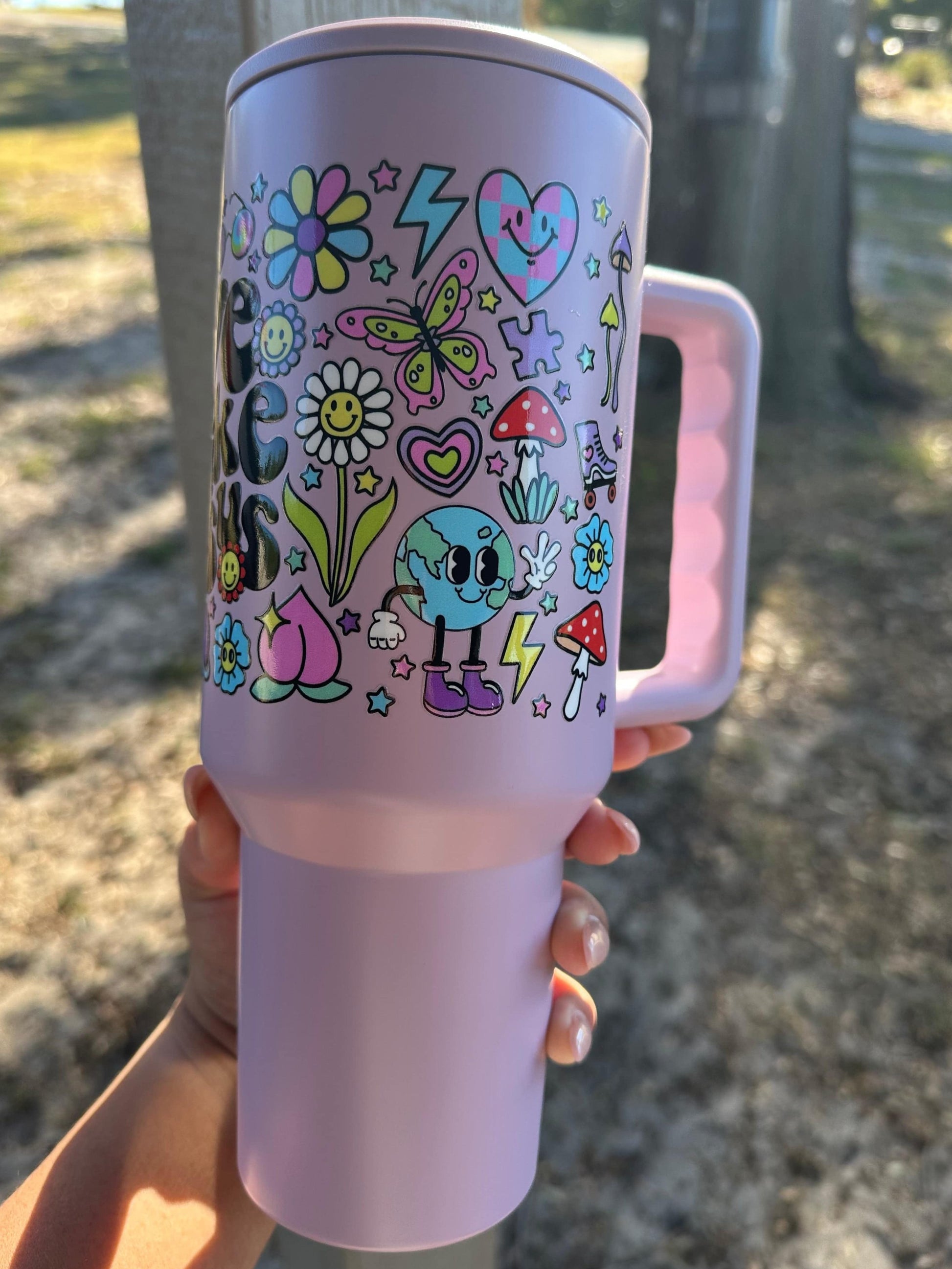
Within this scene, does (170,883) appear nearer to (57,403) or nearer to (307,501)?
(307,501)

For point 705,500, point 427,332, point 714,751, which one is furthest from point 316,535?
point 714,751

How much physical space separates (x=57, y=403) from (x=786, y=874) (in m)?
2.66

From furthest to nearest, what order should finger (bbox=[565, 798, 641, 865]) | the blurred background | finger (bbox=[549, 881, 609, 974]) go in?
the blurred background
finger (bbox=[565, 798, 641, 865])
finger (bbox=[549, 881, 609, 974])

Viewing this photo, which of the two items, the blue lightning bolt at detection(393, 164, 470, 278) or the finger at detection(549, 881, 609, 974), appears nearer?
the blue lightning bolt at detection(393, 164, 470, 278)

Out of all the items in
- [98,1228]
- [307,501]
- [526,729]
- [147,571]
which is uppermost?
[307,501]

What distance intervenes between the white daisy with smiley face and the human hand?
0.32 meters

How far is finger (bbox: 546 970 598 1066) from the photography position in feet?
2.47

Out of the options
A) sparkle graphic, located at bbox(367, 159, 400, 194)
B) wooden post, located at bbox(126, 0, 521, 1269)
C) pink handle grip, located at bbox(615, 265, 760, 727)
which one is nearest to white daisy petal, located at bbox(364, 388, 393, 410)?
sparkle graphic, located at bbox(367, 159, 400, 194)

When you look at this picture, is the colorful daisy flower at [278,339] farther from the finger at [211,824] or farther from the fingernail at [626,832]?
the fingernail at [626,832]

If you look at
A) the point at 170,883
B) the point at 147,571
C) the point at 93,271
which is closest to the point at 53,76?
the point at 93,271

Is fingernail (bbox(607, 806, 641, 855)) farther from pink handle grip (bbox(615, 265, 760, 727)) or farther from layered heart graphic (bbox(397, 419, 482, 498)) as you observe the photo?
layered heart graphic (bbox(397, 419, 482, 498))

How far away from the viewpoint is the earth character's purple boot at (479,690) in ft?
1.90

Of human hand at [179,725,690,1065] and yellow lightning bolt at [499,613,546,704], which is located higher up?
yellow lightning bolt at [499,613,546,704]

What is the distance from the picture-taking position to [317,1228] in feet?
2.25
